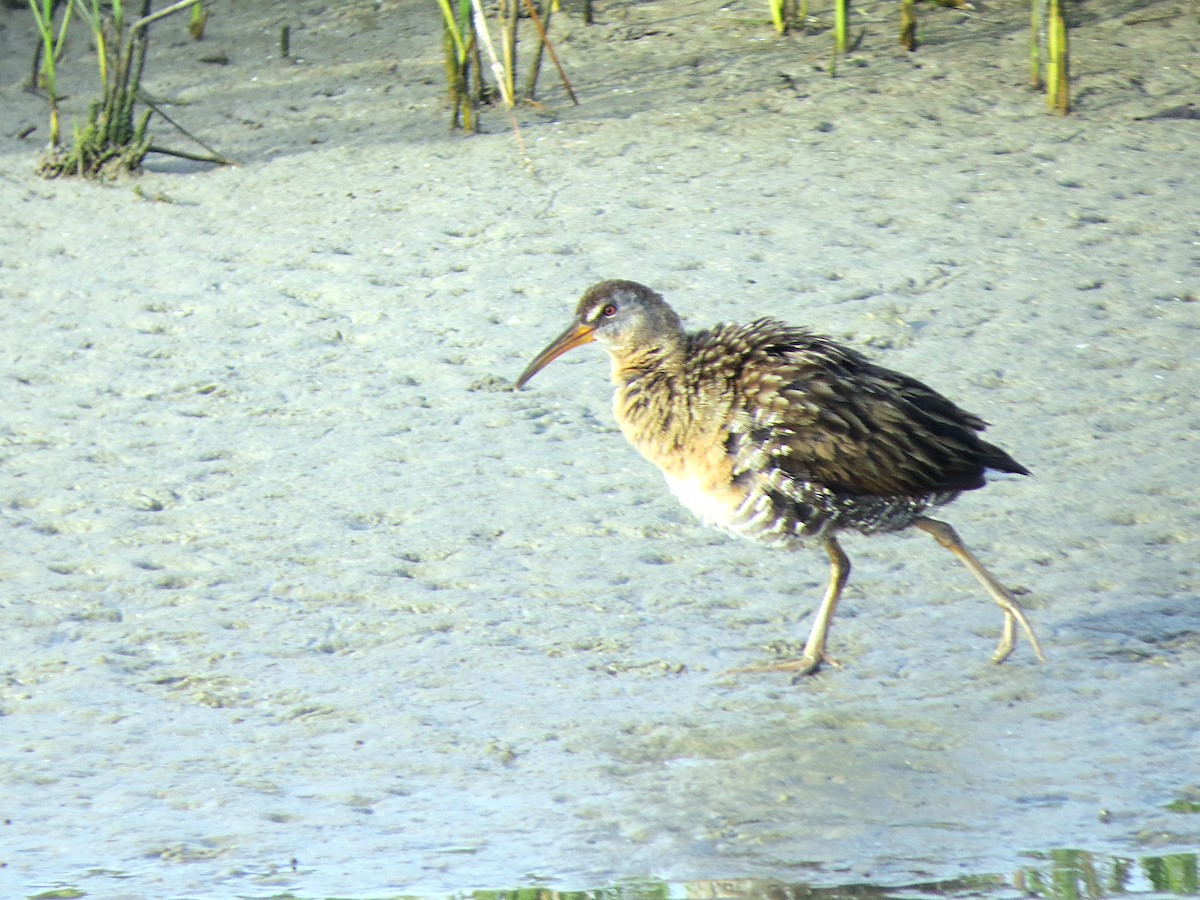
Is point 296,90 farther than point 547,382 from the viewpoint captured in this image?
Yes

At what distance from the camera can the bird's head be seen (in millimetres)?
5188

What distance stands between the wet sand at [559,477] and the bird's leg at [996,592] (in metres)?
0.08

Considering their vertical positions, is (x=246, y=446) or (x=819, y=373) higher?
(x=819, y=373)

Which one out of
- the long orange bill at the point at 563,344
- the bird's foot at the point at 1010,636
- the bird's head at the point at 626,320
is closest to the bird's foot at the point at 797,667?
the bird's foot at the point at 1010,636

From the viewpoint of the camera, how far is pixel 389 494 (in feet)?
18.2

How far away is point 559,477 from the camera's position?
18.5 ft

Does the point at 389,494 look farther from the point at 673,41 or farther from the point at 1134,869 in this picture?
the point at 673,41

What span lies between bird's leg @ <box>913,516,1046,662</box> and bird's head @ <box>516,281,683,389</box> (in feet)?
3.15

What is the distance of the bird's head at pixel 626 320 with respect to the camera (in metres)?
5.19

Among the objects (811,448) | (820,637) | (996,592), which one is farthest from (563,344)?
(996,592)

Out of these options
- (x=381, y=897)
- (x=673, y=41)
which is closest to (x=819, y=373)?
(x=381, y=897)

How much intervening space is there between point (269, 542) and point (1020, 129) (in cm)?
416

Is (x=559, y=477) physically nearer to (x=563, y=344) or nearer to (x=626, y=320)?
(x=563, y=344)

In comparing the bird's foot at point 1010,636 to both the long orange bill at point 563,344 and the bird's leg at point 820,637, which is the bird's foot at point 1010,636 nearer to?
the bird's leg at point 820,637
